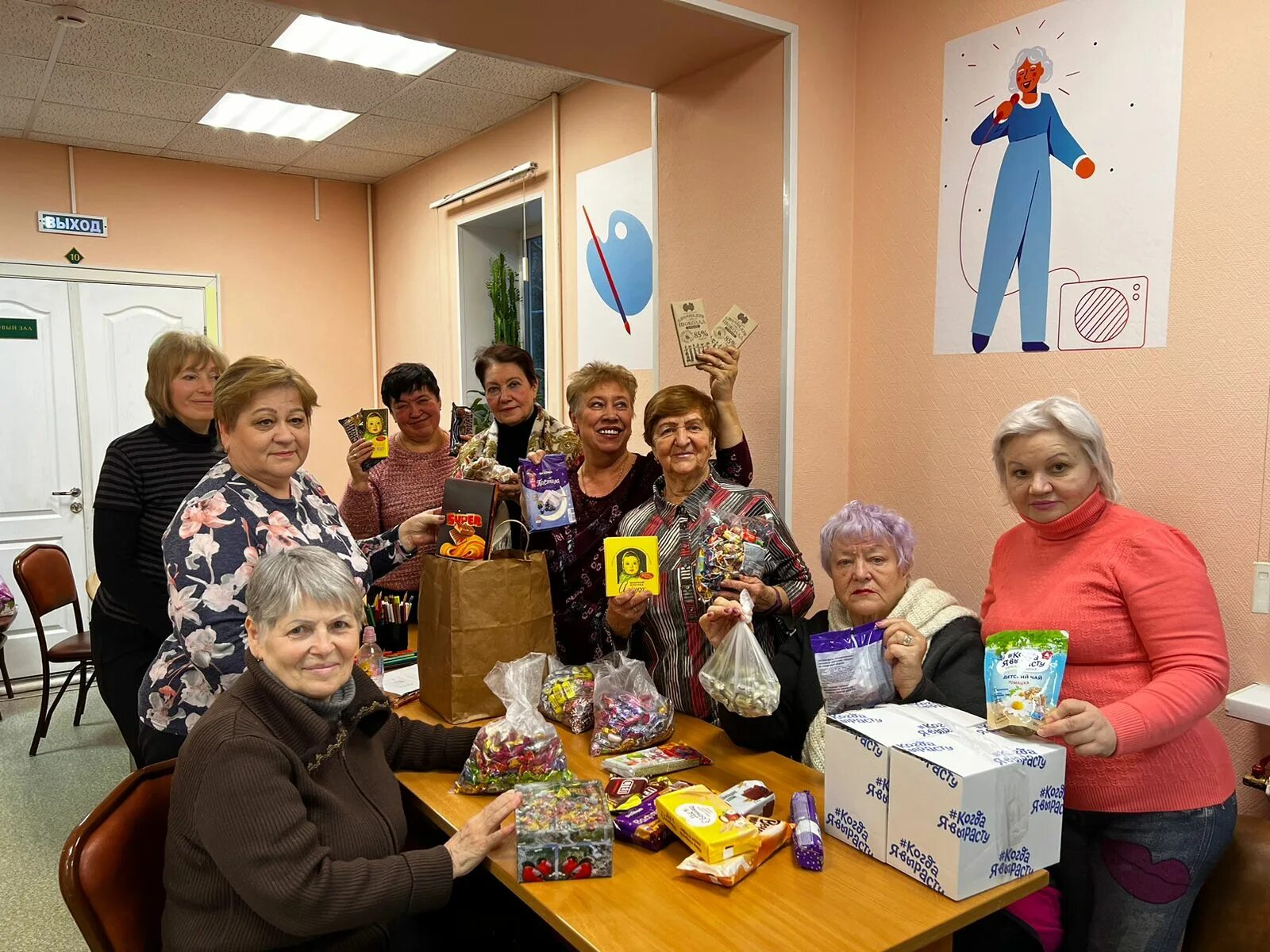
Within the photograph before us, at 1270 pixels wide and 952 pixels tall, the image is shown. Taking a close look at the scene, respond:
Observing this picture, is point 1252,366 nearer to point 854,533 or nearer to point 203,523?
point 854,533

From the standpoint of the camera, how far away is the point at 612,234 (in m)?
3.90

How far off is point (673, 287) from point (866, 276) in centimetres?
65

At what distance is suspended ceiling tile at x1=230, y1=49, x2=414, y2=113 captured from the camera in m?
3.76

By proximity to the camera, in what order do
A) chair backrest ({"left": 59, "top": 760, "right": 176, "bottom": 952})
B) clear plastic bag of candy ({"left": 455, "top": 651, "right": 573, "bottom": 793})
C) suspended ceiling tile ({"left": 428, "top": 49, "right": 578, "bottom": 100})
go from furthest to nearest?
suspended ceiling tile ({"left": 428, "top": 49, "right": 578, "bottom": 100})
clear plastic bag of candy ({"left": 455, "top": 651, "right": 573, "bottom": 793})
chair backrest ({"left": 59, "top": 760, "right": 176, "bottom": 952})

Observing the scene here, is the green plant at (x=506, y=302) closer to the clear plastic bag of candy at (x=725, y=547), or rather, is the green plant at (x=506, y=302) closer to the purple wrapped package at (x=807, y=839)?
the clear plastic bag of candy at (x=725, y=547)

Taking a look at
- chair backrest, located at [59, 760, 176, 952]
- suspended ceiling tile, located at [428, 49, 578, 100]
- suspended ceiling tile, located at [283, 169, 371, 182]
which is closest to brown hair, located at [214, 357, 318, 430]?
chair backrest, located at [59, 760, 176, 952]

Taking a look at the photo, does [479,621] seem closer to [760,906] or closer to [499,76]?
[760,906]

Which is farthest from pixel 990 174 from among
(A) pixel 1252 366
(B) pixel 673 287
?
(B) pixel 673 287

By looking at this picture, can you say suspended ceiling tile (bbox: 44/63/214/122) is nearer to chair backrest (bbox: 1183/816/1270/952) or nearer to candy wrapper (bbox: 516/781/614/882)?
candy wrapper (bbox: 516/781/614/882)

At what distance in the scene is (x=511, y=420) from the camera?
2707mm

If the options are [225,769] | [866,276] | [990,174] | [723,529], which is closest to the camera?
[225,769]

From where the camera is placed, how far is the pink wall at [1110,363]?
1807mm

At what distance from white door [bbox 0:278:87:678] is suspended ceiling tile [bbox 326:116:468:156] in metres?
1.99

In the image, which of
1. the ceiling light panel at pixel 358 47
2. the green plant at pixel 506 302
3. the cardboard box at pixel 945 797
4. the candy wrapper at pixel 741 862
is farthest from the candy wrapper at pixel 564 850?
the green plant at pixel 506 302
